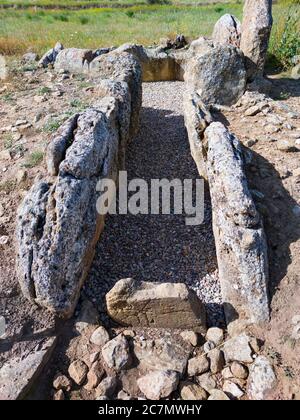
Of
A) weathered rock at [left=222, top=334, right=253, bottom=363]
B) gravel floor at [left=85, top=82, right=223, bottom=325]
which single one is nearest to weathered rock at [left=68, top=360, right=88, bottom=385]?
gravel floor at [left=85, top=82, right=223, bottom=325]

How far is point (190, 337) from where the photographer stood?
3971mm

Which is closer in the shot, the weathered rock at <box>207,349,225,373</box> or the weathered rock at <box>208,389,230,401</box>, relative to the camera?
the weathered rock at <box>208,389,230,401</box>

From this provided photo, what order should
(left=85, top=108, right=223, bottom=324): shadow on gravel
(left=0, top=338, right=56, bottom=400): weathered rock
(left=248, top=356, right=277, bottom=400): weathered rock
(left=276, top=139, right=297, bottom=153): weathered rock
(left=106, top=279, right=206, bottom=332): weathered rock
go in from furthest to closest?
(left=276, top=139, right=297, bottom=153): weathered rock < (left=85, top=108, right=223, bottom=324): shadow on gravel < (left=106, top=279, right=206, bottom=332): weathered rock < (left=248, top=356, right=277, bottom=400): weathered rock < (left=0, top=338, right=56, bottom=400): weathered rock

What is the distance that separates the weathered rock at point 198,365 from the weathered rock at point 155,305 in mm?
351

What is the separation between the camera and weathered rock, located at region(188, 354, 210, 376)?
3.70 metres

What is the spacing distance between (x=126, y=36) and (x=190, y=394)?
1404 cm

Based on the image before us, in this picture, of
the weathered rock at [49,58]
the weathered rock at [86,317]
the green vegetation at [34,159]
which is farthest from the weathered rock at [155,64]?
the weathered rock at [86,317]

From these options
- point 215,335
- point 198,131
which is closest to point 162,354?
point 215,335

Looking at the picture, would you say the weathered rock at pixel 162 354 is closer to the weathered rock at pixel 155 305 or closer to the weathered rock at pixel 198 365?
the weathered rock at pixel 198 365

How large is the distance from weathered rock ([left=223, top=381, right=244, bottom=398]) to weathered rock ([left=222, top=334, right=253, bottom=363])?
24 centimetres

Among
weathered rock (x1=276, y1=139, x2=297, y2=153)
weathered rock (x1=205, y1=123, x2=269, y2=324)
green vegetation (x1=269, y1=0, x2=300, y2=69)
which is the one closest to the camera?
weathered rock (x1=205, y1=123, x2=269, y2=324)

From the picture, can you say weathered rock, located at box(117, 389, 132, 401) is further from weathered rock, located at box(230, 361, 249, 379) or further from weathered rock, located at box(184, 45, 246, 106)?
weathered rock, located at box(184, 45, 246, 106)

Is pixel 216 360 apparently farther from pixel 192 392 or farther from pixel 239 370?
pixel 192 392

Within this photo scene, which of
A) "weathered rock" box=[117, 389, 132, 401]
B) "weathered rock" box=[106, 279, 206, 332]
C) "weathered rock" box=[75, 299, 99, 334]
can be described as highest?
"weathered rock" box=[106, 279, 206, 332]
